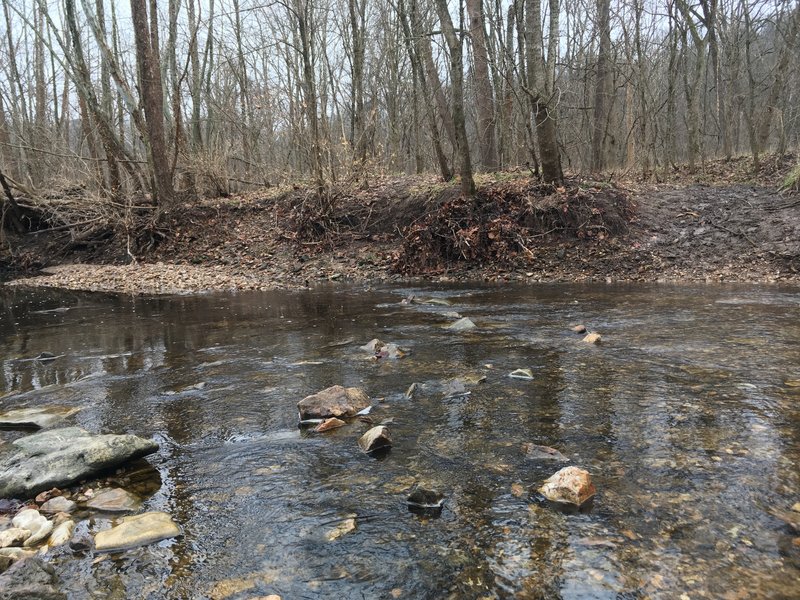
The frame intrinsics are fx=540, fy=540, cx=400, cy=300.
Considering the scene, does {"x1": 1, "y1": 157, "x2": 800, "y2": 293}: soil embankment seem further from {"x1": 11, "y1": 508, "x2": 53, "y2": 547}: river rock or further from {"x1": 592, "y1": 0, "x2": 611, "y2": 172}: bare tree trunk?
{"x1": 11, "y1": 508, "x2": 53, "y2": 547}: river rock

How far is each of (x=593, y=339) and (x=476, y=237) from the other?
6216mm

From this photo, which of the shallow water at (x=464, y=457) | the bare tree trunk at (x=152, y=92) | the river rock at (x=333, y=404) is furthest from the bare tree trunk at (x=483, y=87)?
the river rock at (x=333, y=404)

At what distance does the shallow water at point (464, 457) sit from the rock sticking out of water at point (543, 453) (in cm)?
8

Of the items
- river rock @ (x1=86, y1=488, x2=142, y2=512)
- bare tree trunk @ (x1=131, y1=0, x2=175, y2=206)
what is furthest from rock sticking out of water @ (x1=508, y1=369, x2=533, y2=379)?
bare tree trunk @ (x1=131, y1=0, x2=175, y2=206)

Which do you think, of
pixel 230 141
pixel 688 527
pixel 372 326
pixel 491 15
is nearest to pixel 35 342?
pixel 372 326

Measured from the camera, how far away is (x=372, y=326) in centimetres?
678

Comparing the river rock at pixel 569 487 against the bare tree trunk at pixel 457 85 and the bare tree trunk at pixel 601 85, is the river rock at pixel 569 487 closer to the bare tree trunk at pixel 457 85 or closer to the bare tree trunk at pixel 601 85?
the bare tree trunk at pixel 457 85

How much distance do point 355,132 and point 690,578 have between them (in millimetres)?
19141

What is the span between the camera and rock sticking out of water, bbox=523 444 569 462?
9.47ft

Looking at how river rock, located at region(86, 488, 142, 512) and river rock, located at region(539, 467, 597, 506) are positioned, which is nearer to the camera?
river rock, located at region(539, 467, 597, 506)

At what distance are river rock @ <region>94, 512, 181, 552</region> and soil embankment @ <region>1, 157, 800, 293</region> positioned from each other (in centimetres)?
883

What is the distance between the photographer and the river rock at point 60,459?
2.86 m

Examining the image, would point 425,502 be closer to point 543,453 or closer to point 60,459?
point 543,453

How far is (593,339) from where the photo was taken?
17.4ft
